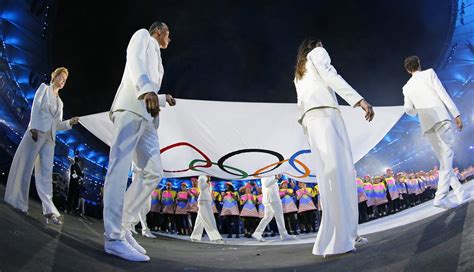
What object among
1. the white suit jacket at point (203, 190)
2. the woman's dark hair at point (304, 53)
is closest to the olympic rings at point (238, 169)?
the white suit jacket at point (203, 190)

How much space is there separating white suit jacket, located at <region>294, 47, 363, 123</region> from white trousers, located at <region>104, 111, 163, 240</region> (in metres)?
1.42

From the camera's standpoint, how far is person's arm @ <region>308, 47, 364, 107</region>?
327cm

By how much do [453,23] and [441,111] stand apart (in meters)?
6.97

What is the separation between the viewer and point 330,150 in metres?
3.31

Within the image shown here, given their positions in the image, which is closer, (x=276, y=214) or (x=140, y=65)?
(x=140, y=65)

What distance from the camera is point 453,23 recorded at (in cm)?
1049

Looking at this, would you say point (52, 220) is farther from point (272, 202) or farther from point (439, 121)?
point (439, 121)

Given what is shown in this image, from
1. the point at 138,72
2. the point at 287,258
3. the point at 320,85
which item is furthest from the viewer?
the point at 320,85

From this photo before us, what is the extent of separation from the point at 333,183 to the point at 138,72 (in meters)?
1.85

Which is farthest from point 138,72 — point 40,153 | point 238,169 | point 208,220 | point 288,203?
point 288,203

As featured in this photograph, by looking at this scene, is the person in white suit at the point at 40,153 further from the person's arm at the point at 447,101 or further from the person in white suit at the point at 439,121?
the person's arm at the point at 447,101

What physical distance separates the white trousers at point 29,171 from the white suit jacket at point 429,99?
4955mm

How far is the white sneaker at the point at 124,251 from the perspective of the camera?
291cm

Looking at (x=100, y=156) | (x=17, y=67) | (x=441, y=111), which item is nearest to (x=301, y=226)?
(x=441, y=111)
